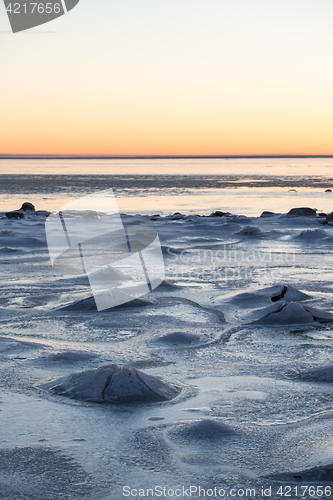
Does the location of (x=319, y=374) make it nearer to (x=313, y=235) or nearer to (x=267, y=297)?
(x=267, y=297)

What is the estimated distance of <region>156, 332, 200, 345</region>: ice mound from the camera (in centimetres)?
354

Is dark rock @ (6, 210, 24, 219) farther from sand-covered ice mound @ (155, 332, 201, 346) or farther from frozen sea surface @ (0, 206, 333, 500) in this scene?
sand-covered ice mound @ (155, 332, 201, 346)

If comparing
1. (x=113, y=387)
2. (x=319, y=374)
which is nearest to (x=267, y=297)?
(x=319, y=374)

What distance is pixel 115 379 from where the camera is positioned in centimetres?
258

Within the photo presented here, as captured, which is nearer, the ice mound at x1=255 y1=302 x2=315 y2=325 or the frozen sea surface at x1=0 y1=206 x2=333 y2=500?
the frozen sea surface at x1=0 y1=206 x2=333 y2=500

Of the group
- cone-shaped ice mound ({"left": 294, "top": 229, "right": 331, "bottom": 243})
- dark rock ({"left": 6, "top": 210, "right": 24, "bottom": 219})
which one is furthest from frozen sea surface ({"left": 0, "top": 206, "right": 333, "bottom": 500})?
dark rock ({"left": 6, "top": 210, "right": 24, "bottom": 219})

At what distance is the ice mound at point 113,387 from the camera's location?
251cm

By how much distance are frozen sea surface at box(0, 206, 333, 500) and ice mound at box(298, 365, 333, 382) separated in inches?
0.4

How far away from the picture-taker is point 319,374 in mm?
2873

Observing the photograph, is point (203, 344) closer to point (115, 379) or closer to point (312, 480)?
point (115, 379)

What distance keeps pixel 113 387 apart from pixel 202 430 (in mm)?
537

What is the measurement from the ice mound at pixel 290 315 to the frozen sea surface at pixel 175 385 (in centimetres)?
1

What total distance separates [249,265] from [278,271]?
56 centimetres

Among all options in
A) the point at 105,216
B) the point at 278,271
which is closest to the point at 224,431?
the point at 278,271
